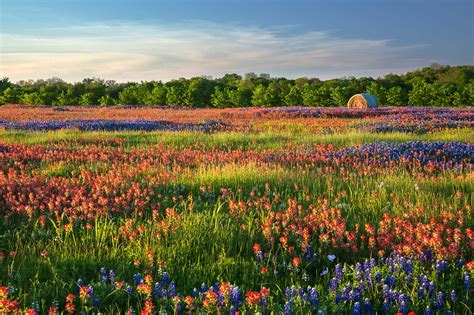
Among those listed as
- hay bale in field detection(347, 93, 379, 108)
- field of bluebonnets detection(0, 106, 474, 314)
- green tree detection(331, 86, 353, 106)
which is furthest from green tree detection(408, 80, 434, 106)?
field of bluebonnets detection(0, 106, 474, 314)

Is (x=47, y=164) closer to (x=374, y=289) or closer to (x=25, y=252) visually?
(x=25, y=252)

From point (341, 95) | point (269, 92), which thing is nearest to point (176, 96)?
point (269, 92)

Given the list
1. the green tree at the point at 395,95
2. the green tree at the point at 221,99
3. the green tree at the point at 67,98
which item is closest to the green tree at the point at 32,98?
the green tree at the point at 67,98

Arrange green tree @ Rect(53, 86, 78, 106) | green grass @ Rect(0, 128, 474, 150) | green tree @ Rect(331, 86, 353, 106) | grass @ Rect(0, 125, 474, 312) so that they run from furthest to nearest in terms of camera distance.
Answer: green tree @ Rect(53, 86, 78, 106) < green tree @ Rect(331, 86, 353, 106) < green grass @ Rect(0, 128, 474, 150) < grass @ Rect(0, 125, 474, 312)

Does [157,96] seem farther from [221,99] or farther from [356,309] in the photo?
[356,309]

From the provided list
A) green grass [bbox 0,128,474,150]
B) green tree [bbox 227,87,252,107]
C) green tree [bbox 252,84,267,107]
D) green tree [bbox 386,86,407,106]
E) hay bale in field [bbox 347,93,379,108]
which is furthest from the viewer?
green tree [bbox 227,87,252,107]

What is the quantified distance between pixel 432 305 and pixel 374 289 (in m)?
0.43

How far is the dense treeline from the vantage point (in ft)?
175

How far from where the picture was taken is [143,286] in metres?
3.17

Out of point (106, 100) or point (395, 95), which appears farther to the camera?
point (106, 100)

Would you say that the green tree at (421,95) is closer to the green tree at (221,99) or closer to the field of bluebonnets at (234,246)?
the green tree at (221,99)

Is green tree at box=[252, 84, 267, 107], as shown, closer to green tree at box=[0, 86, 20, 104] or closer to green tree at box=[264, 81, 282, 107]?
green tree at box=[264, 81, 282, 107]

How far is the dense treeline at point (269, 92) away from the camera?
53438 mm

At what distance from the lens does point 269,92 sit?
56.5 m
